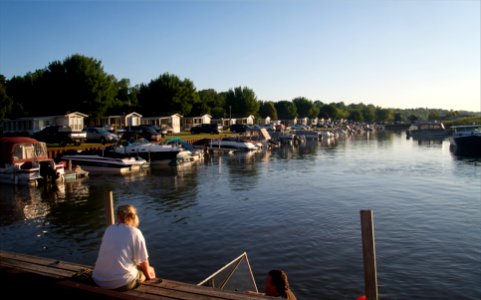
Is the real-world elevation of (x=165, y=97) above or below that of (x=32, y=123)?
above

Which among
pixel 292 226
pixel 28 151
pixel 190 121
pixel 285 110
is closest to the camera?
pixel 292 226

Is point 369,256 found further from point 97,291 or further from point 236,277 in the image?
point 97,291

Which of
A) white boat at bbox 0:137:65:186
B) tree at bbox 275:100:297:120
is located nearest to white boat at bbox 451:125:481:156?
white boat at bbox 0:137:65:186

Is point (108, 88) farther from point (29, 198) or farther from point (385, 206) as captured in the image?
point (385, 206)

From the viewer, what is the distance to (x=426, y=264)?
44.1 ft

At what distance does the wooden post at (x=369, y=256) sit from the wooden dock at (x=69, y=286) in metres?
1.98

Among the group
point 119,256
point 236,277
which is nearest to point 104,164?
point 236,277

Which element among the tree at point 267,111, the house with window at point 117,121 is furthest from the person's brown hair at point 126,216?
the tree at point 267,111

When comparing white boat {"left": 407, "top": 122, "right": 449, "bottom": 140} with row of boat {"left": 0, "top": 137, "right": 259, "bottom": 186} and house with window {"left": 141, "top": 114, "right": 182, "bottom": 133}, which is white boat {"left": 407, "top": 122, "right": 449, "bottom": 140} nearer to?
house with window {"left": 141, "top": 114, "right": 182, "bottom": 133}

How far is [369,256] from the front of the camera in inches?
287

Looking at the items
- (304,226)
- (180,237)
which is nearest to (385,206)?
(304,226)

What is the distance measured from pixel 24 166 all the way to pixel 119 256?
27.8m

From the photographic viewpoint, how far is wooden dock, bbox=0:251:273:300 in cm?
658

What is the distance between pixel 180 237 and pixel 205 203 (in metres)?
7.09
